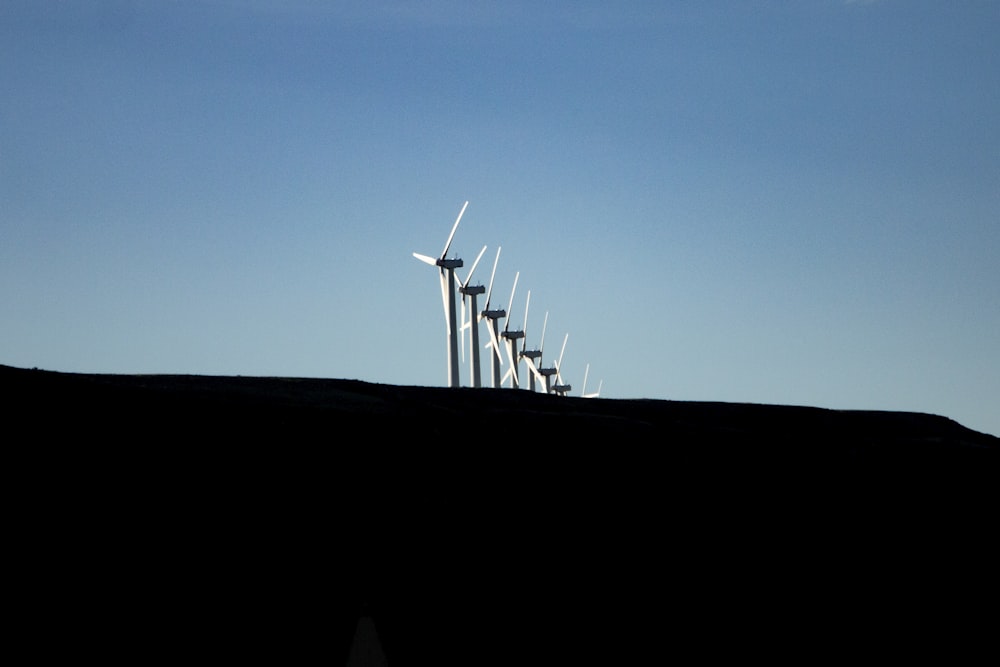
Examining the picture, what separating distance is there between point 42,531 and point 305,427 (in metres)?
1.64

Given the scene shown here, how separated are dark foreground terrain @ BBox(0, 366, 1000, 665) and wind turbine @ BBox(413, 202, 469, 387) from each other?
3915 centimetres

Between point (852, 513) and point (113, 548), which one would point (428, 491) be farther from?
point (852, 513)

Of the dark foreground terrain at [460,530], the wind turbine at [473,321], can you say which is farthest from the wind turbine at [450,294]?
the dark foreground terrain at [460,530]

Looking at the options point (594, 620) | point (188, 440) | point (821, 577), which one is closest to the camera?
point (188, 440)

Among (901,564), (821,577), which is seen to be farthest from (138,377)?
(901,564)

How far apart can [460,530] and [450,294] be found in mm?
43669

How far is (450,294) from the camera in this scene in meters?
51.3

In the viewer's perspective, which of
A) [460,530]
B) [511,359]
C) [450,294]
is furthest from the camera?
[511,359]

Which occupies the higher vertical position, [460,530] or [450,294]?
[450,294]

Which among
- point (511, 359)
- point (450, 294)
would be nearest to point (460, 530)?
point (450, 294)

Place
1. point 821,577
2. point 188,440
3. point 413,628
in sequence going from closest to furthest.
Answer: point 188,440 < point 413,628 < point 821,577

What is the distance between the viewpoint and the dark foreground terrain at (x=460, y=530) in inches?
263

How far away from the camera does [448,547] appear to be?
25.2 feet

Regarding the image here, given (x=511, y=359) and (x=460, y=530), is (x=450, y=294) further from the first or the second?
(x=460, y=530)
